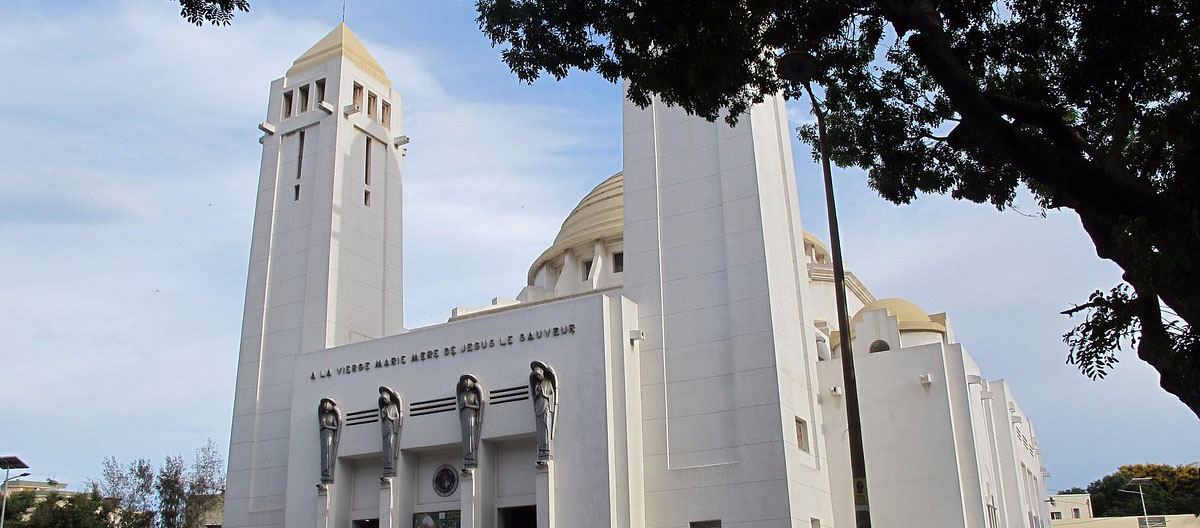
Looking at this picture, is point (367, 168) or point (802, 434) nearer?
point (802, 434)

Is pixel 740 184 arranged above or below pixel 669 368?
above

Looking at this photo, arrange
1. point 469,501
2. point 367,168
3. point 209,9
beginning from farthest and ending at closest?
point 367,168 < point 469,501 < point 209,9

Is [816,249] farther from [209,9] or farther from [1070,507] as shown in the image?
[1070,507]

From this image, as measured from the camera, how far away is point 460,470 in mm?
29172

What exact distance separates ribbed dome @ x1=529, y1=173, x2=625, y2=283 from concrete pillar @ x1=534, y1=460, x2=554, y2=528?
52.4ft

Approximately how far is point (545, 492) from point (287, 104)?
21055 mm

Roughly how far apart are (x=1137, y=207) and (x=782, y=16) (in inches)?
235

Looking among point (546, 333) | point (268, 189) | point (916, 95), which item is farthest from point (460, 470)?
point (916, 95)

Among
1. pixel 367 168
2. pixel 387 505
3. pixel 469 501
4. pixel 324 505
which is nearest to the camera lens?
pixel 469 501

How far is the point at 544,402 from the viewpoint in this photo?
88.4 ft

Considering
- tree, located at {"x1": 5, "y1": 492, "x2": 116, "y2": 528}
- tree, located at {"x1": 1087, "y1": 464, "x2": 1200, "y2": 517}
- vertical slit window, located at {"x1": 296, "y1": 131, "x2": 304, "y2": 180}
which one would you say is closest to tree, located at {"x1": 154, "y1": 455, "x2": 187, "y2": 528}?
tree, located at {"x1": 5, "y1": 492, "x2": 116, "y2": 528}

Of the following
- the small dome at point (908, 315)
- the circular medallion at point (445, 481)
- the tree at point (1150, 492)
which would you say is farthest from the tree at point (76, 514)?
the tree at point (1150, 492)

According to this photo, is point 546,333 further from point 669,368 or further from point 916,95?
point 916,95

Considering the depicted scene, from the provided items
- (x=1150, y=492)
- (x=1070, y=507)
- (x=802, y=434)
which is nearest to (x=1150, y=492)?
(x=1150, y=492)
